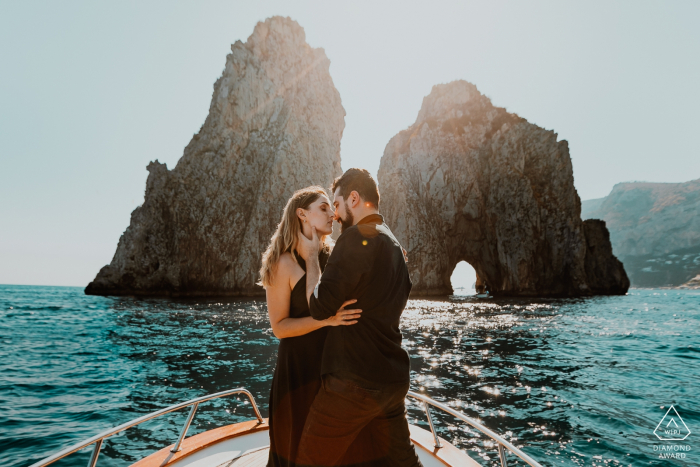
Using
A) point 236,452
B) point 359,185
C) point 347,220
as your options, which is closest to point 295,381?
point 347,220

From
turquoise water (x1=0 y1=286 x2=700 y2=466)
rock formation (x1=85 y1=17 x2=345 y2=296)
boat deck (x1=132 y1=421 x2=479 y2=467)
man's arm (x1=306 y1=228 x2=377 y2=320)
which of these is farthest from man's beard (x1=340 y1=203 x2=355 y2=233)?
rock formation (x1=85 y1=17 x2=345 y2=296)

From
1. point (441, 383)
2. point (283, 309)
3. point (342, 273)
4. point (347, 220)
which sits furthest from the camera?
point (441, 383)

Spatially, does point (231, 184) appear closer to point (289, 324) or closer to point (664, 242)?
point (289, 324)

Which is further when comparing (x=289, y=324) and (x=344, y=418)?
(x=289, y=324)

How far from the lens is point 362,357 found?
1.71m

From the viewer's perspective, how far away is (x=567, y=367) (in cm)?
1046

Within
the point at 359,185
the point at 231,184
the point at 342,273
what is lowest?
the point at 342,273

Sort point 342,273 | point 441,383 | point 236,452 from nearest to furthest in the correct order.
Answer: point 342,273, point 236,452, point 441,383

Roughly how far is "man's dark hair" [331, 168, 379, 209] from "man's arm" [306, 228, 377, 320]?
35 cm

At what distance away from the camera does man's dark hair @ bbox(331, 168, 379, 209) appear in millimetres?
2006

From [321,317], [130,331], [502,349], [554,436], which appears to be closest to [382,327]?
[321,317]

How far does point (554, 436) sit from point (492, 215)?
148 ft

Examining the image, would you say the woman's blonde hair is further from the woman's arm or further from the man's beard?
the man's beard

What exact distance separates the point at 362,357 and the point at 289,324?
1.92ft
